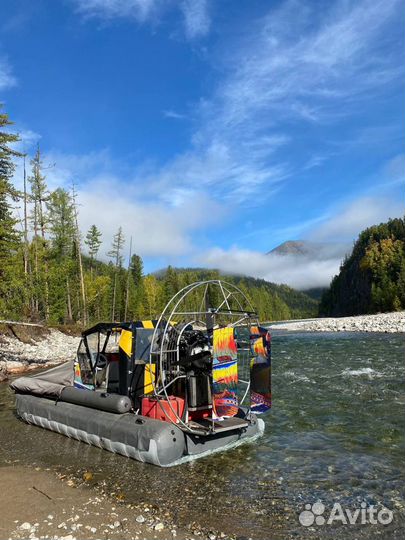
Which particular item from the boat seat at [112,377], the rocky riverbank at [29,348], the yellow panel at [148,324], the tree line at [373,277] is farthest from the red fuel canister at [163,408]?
the tree line at [373,277]

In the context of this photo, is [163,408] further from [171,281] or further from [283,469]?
[171,281]

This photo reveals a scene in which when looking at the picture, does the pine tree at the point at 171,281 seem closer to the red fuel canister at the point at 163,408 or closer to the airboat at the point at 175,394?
the airboat at the point at 175,394

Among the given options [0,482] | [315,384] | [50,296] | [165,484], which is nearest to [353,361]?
[315,384]

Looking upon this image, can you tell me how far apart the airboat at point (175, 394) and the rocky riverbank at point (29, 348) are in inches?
464

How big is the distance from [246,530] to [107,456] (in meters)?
4.46

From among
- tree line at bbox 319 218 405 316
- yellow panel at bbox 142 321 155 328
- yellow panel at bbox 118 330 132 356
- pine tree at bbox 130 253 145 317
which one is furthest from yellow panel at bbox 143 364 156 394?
tree line at bbox 319 218 405 316

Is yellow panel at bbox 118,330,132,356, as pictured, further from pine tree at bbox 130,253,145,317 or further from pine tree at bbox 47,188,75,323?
pine tree at bbox 130,253,145,317

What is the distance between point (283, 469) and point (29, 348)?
80.5 feet

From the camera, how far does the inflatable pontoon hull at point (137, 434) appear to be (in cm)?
888

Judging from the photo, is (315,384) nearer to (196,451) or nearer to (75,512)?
(196,451)

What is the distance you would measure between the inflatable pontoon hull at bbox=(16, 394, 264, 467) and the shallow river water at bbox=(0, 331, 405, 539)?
0.23 m

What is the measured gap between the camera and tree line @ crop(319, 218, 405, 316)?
105875 mm

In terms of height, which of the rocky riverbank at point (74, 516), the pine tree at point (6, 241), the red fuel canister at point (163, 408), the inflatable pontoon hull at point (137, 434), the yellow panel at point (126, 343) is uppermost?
the pine tree at point (6, 241)

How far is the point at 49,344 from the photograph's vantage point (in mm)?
32562
